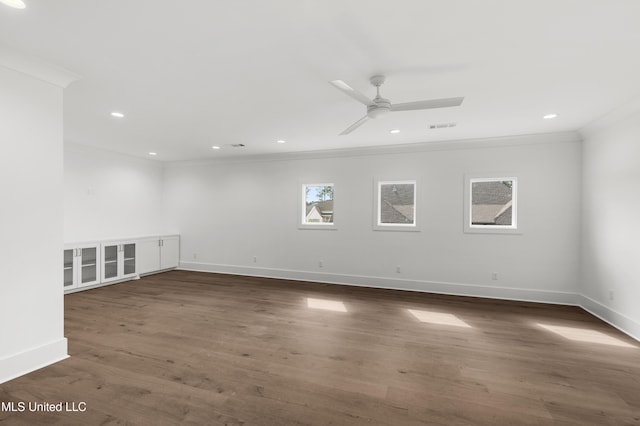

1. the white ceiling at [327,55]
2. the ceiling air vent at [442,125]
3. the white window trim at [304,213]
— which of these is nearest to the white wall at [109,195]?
the white ceiling at [327,55]

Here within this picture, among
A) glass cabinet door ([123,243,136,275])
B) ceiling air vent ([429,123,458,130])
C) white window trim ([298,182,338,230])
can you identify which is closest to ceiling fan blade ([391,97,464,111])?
ceiling air vent ([429,123,458,130])

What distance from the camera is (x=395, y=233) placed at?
17.0 ft

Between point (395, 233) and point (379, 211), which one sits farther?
point (379, 211)

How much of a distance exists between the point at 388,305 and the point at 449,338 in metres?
1.20

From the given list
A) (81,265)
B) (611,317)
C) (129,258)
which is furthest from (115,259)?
(611,317)

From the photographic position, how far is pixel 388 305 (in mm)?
4207

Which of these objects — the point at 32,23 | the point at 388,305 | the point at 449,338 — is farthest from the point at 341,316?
the point at 32,23

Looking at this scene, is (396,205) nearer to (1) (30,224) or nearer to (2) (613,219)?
(2) (613,219)

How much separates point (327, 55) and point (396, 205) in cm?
356

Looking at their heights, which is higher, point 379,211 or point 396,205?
point 396,205

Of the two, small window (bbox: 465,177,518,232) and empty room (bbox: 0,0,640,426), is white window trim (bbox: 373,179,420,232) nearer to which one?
empty room (bbox: 0,0,640,426)

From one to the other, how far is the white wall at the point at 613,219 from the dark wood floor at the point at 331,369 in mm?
298

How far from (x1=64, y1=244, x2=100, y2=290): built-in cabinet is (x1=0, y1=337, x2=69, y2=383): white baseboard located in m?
2.68

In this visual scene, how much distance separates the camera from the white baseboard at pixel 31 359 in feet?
7.15
